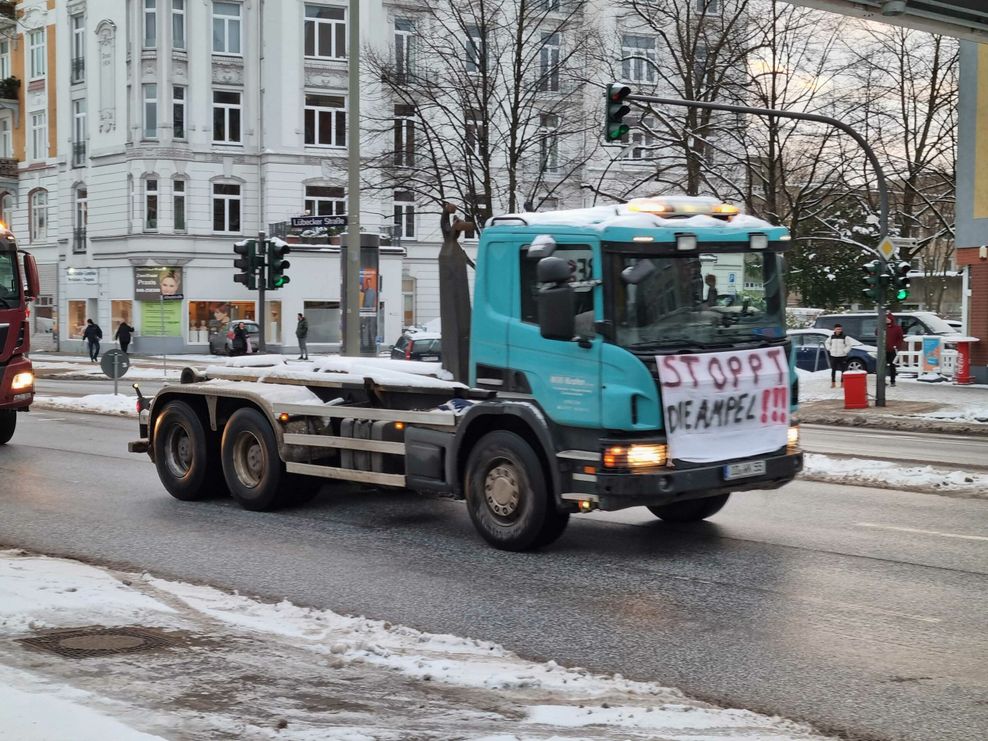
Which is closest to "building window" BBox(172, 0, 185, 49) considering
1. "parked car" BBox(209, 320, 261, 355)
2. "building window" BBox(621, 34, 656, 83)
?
"parked car" BBox(209, 320, 261, 355)

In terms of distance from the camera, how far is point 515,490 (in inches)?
357

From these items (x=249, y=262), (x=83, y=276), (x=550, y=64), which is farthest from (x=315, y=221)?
(x=249, y=262)

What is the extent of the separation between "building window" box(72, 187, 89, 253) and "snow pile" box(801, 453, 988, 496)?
49.3 metres

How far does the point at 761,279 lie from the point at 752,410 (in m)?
0.99

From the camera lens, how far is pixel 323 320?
54781 mm

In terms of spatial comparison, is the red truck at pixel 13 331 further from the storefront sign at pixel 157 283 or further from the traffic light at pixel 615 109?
the storefront sign at pixel 157 283

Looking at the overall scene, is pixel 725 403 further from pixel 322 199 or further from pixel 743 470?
pixel 322 199

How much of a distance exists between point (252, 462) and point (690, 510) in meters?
4.01

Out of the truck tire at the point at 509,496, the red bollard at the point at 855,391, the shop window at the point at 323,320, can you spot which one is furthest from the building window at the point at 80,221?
the truck tire at the point at 509,496

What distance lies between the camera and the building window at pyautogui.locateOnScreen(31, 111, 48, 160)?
6166 centimetres

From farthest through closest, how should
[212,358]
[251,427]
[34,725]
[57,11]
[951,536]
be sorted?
[57,11] < [212,358] < [251,427] < [951,536] < [34,725]

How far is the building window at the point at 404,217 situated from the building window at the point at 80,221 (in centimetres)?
1431

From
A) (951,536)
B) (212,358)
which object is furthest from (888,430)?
(212,358)

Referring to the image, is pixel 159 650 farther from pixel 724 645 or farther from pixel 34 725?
pixel 724 645
